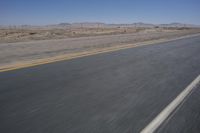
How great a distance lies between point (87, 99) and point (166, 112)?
1.56 m

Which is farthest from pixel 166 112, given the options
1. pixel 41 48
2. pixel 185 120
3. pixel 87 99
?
pixel 41 48

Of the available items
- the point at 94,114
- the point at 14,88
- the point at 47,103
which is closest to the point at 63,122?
the point at 94,114

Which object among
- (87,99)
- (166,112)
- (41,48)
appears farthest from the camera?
(41,48)

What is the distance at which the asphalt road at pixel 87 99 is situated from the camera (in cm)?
354

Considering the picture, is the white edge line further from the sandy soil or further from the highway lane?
the sandy soil

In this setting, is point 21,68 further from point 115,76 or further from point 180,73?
point 180,73

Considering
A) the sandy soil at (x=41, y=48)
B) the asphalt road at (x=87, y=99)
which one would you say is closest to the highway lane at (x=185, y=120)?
the asphalt road at (x=87, y=99)

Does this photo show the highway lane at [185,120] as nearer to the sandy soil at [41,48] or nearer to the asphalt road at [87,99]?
the asphalt road at [87,99]

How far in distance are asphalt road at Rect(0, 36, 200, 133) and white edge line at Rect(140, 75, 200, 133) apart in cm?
9

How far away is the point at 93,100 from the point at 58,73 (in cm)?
281

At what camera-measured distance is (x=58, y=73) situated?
724 cm

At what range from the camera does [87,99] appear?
4.78 meters

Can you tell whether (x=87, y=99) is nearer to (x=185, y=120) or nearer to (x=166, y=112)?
(x=166, y=112)

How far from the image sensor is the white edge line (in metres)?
3.49
